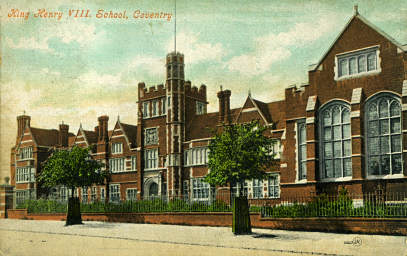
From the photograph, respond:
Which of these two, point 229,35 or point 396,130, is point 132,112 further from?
point 396,130

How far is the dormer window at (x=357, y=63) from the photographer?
22.6 meters

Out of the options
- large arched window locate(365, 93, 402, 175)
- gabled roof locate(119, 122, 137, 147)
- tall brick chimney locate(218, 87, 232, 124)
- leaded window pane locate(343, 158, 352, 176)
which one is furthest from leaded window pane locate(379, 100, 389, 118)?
gabled roof locate(119, 122, 137, 147)

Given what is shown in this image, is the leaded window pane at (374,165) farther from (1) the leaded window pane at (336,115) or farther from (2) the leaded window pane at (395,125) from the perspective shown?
(1) the leaded window pane at (336,115)

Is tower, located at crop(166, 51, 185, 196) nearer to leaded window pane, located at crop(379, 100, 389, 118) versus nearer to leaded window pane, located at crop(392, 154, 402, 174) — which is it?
leaded window pane, located at crop(379, 100, 389, 118)

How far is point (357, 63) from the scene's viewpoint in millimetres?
23109

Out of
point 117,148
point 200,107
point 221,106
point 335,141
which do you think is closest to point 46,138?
point 117,148

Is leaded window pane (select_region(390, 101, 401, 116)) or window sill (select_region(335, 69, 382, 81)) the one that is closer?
leaded window pane (select_region(390, 101, 401, 116))

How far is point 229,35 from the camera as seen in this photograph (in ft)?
58.9

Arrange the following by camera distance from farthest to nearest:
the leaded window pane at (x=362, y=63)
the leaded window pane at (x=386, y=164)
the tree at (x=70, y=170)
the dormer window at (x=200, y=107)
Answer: the dormer window at (x=200, y=107) < the tree at (x=70, y=170) < the leaded window pane at (x=362, y=63) < the leaded window pane at (x=386, y=164)

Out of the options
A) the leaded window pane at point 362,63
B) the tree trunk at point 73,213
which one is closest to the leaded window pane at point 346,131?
the leaded window pane at point 362,63

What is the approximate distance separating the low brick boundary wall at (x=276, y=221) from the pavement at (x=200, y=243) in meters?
0.56

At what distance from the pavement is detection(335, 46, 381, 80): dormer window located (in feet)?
27.8

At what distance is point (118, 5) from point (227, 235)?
34.0ft

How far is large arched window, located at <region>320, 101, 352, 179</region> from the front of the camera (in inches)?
924
